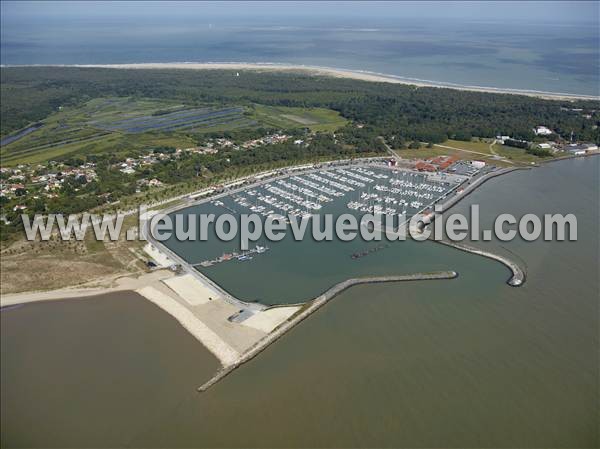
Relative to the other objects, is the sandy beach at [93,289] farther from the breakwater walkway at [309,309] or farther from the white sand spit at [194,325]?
the breakwater walkway at [309,309]

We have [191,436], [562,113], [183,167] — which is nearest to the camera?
[191,436]

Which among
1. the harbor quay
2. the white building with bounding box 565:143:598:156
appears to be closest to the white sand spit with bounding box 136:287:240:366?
the harbor quay

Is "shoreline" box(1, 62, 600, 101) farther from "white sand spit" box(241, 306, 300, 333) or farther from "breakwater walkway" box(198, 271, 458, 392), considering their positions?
"white sand spit" box(241, 306, 300, 333)

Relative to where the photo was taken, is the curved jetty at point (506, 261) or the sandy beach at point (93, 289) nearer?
the sandy beach at point (93, 289)

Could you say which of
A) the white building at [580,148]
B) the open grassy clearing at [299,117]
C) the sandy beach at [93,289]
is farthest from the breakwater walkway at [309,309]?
the open grassy clearing at [299,117]

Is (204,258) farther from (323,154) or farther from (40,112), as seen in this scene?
(40,112)

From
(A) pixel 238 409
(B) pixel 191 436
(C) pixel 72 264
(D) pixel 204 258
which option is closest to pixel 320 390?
(A) pixel 238 409
